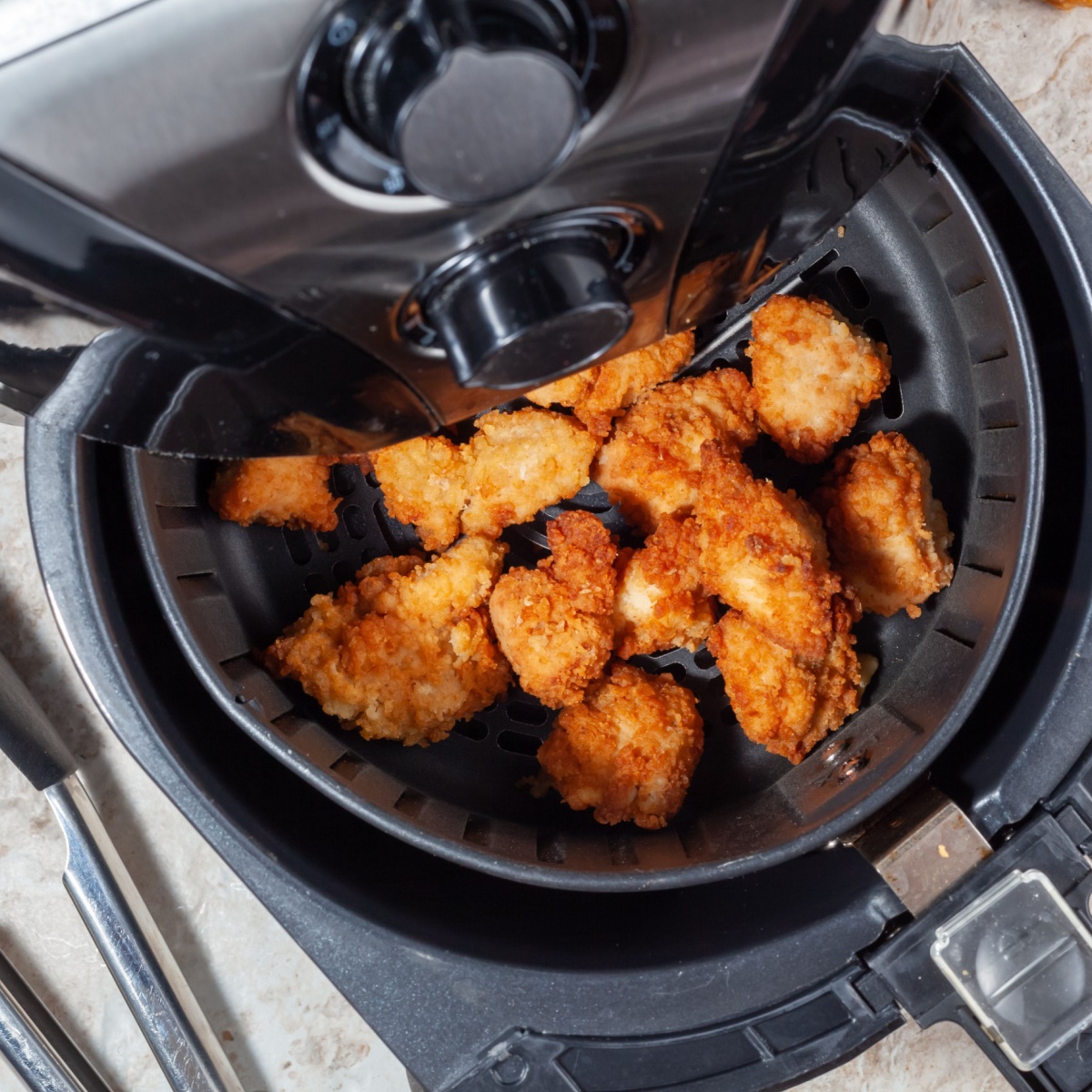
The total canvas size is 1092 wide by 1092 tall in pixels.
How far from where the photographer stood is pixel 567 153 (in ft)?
1.67

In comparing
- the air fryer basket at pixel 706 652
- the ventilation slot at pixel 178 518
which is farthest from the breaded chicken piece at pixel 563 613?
the ventilation slot at pixel 178 518

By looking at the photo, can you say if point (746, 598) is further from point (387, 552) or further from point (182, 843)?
point (182, 843)

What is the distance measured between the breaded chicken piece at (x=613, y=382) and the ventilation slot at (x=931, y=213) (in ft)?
0.76

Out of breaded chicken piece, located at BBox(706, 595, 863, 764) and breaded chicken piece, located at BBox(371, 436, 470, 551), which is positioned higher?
breaded chicken piece, located at BBox(371, 436, 470, 551)

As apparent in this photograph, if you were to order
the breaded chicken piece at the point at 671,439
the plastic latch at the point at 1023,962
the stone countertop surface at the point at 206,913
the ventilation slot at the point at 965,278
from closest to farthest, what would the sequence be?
1. the plastic latch at the point at 1023,962
2. the ventilation slot at the point at 965,278
3. the breaded chicken piece at the point at 671,439
4. the stone countertop surface at the point at 206,913

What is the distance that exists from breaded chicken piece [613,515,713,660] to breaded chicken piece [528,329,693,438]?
5.0 inches

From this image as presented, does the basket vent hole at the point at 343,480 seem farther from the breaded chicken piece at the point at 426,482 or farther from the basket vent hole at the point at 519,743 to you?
the basket vent hole at the point at 519,743

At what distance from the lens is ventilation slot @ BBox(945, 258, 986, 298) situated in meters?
0.88

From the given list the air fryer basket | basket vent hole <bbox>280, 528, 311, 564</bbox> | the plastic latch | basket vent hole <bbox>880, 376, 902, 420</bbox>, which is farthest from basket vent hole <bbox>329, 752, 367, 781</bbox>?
basket vent hole <bbox>880, 376, 902, 420</bbox>

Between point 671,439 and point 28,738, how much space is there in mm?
722

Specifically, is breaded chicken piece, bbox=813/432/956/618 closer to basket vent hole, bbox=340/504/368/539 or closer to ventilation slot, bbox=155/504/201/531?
basket vent hole, bbox=340/504/368/539

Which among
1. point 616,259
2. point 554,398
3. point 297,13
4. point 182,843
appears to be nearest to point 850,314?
point 554,398

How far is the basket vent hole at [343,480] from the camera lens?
1.03 metres

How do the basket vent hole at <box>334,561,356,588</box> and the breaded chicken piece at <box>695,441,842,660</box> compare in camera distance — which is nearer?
the breaded chicken piece at <box>695,441,842,660</box>
